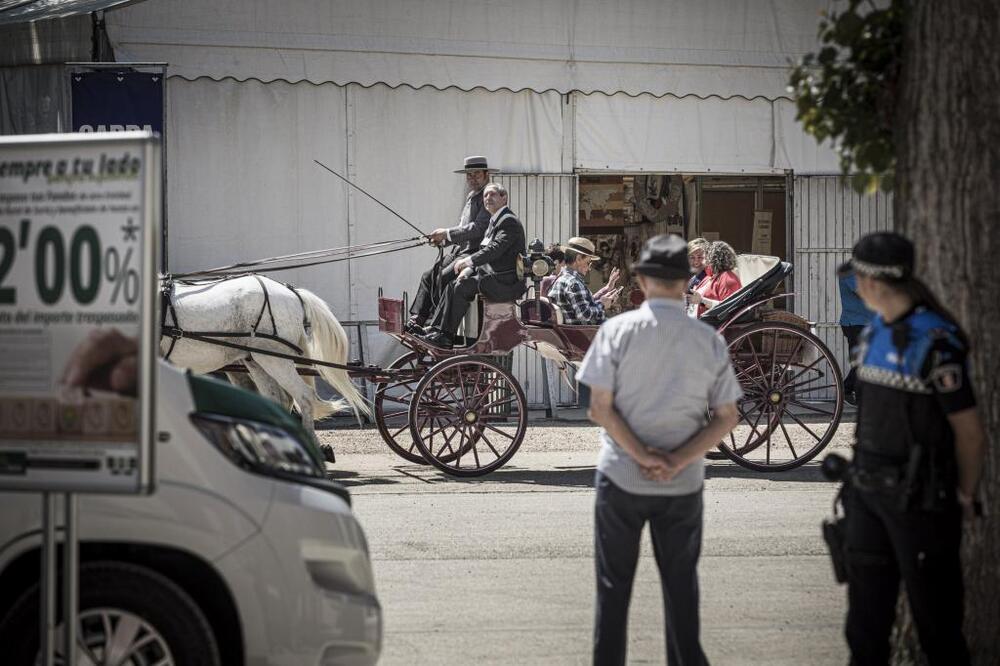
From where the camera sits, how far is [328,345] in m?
11.2

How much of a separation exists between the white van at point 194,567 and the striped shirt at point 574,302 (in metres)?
7.30

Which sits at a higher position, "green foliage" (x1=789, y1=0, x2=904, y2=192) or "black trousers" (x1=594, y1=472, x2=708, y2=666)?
"green foliage" (x1=789, y1=0, x2=904, y2=192)

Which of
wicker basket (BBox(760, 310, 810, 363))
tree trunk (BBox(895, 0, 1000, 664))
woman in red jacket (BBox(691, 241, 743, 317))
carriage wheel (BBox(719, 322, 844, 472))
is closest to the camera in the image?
tree trunk (BBox(895, 0, 1000, 664))

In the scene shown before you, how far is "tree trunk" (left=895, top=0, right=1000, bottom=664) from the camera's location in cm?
→ 456

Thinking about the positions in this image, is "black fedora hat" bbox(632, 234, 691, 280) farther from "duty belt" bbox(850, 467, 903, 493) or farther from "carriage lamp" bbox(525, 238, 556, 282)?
"carriage lamp" bbox(525, 238, 556, 282)

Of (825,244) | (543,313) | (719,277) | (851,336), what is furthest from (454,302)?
(825,244)

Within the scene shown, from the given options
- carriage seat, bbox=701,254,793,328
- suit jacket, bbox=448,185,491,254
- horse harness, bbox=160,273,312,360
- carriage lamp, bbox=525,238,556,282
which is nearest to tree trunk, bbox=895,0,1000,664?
carriage lamp, bbox=525,238,556,282

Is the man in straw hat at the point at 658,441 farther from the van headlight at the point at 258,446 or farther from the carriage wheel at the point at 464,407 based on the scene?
the carriage wheel at the point at 464,407

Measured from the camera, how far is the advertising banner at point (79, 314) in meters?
3.61

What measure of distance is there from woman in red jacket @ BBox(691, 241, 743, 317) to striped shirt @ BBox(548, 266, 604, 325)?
104 cm

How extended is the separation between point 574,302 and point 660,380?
6572 mm

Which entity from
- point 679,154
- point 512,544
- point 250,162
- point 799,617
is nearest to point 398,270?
point 250,162

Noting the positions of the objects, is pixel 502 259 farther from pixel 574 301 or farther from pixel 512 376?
pixel 512 376

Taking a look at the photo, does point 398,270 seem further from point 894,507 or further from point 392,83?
point 894,507
